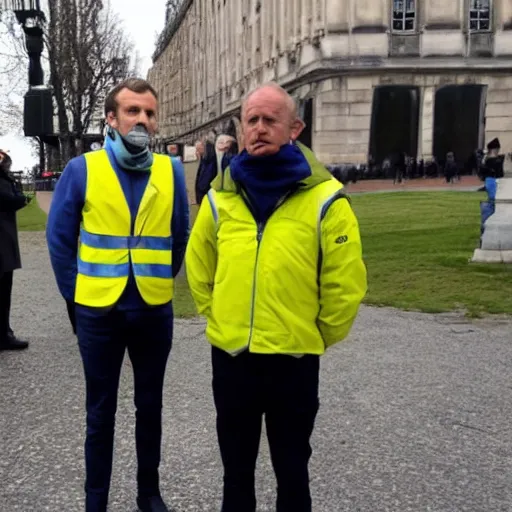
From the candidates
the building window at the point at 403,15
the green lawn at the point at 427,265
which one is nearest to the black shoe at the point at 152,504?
the green lawn at the point at 427,265

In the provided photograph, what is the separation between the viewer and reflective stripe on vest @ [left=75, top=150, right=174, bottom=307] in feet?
10.9

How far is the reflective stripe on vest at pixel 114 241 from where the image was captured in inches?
131

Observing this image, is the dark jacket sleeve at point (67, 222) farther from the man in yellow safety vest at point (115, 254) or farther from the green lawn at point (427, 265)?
the green lawn at point (427, 265)

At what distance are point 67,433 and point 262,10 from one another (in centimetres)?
4789

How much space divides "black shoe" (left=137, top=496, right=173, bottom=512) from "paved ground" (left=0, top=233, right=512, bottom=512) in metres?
0.14

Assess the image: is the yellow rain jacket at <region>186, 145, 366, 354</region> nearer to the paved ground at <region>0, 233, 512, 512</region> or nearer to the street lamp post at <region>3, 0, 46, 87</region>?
the paved ground at <region>0, 233, 512, 512</region>

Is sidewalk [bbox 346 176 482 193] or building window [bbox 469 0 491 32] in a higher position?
building window [bbox 469 0 491 32]

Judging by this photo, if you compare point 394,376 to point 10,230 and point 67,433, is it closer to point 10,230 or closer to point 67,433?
point 67,433

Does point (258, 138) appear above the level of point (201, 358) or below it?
above

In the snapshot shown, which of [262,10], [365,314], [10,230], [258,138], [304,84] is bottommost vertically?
[365,314]

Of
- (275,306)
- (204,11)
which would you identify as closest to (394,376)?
(275,306)

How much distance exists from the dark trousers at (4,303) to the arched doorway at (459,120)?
1262 inches

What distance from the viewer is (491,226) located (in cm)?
1184

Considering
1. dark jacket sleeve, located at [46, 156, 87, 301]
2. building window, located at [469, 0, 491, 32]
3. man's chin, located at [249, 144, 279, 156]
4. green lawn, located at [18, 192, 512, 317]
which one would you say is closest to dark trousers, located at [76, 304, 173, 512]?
dark jacket sleeve, located at [46, 156, 87, 301]
